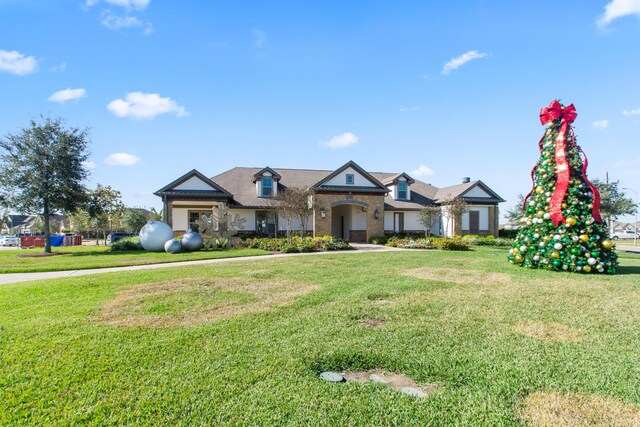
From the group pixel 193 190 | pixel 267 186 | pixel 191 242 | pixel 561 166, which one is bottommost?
pixel 191 242

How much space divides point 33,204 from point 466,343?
24969 mm

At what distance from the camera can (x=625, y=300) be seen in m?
6.97

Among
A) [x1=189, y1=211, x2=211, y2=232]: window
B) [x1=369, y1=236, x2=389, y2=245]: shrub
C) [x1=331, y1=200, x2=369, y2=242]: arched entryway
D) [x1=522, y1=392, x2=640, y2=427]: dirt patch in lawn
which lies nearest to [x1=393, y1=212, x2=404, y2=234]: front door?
[x1=331, y1=200, x2=369, y2=242]: arched entryway

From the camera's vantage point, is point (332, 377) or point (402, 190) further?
point (402, 190)

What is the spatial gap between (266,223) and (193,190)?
18.0ft

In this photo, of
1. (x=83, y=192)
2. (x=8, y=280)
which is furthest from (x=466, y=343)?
(x=83, y=192)

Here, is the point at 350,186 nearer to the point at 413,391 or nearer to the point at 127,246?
the point at 127,246

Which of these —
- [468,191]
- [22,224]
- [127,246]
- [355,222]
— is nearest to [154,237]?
[127,246]

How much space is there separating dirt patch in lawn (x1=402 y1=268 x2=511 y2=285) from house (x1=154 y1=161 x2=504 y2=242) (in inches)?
492

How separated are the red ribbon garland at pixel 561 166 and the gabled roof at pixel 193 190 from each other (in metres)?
18.4

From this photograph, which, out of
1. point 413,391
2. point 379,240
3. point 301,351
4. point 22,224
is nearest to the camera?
point 413,391

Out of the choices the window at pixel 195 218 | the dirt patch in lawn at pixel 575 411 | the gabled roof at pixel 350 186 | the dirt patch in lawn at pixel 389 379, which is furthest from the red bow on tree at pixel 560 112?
the window at pixel 195 218

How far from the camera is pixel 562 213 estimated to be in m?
10.6

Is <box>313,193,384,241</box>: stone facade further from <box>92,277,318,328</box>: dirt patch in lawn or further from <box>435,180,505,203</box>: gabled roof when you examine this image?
<box>92,277,318,328</box>: dirt patch in lawn
